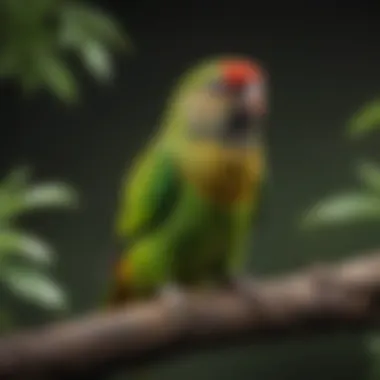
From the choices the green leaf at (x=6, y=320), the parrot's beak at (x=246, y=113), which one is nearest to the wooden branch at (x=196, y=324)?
the parrot's beak at (x=246, y=113)

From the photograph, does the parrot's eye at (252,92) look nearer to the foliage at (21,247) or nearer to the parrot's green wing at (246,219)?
the parrot's green wing at (246,219)

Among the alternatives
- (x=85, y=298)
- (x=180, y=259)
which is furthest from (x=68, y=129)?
Result: (x=180, y=259)

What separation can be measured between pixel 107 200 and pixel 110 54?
20cm

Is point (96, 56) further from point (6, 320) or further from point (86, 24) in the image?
point (6, 320)

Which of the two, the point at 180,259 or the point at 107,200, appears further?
the point at 107,200

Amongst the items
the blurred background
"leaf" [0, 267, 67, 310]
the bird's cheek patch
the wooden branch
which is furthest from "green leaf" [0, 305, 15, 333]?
the bird's cheek patch

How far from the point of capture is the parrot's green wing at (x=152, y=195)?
1.02m

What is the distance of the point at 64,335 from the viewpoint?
941 mm

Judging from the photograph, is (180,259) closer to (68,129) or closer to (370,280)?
(370,280)

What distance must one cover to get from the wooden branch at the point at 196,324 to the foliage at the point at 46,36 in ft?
1.11

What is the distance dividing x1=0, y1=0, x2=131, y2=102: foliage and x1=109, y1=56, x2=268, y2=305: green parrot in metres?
0.18

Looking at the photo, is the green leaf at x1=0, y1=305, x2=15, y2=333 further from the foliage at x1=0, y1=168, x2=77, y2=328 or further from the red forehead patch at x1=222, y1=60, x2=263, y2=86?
the red forehead patch at x1=222, y1=60, x2=263, y2=86

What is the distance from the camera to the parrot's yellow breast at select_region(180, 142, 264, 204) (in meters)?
1.02

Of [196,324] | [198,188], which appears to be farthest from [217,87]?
[196,324]
